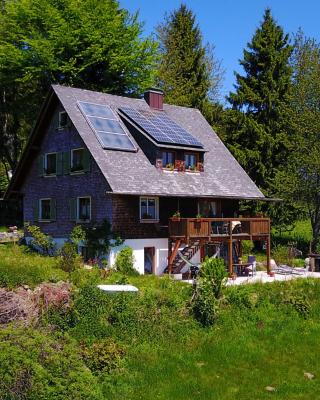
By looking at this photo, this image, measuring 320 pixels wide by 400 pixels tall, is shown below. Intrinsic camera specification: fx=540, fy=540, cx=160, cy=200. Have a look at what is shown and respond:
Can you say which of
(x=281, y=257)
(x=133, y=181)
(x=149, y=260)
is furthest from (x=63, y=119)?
(x=281, y=257)

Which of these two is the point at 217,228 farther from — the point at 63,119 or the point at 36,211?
the point at 36,211

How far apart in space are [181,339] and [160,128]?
47.2 ft

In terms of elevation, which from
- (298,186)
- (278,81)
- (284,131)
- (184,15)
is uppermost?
(184,15)

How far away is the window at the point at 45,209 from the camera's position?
30.2 meters

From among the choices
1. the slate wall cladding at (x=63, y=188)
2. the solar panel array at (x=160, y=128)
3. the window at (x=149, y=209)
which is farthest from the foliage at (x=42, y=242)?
the solar panel array at (x=160, y=128)

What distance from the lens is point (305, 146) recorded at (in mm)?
35594

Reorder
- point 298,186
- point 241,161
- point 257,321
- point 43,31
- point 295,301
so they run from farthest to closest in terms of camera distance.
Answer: point 43,31 → point 241,161 → point 298,186 → point 295,301 → point 257,321

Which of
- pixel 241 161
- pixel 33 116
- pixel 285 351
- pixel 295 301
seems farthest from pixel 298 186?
pixel 33 116

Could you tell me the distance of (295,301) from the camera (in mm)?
21172

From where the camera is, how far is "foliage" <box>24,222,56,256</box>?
90.3 feet

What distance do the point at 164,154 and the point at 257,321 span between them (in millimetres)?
11551

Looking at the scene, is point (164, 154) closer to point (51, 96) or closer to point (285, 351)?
point (51, 96)

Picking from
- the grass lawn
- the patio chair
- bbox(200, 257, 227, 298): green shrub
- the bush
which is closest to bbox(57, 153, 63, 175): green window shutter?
the bush

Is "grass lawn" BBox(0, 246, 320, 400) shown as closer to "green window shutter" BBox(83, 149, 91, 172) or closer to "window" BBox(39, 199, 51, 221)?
"green window shutter" BBox(83, 149, 91, 172)
